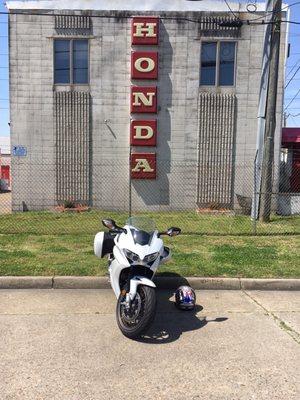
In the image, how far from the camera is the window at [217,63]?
15.7 meters

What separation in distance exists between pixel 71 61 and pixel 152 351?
1323 cm

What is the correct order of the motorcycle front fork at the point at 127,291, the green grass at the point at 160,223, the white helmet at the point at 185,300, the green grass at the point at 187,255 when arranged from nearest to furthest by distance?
the motorcycle front fork at the point at 127,291 → the white helmet at the point at 185,300 → the green grass at the point at 187,255 → the green grass at the point at 160,223

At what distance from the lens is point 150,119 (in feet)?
51.7

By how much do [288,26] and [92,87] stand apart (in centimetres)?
703

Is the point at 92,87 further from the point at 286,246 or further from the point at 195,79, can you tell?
the point at 286,246

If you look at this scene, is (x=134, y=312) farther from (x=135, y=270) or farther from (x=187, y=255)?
(x=187, y=255)

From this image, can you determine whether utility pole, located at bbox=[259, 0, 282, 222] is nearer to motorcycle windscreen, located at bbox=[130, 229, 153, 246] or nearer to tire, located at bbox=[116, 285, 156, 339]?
motorcycle windscreen, located at bbox=[130, 229, 153, 246]

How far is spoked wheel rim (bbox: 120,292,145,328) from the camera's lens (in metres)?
4.63

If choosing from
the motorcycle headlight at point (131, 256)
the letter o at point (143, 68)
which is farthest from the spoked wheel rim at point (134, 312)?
the letter o at point (143, 68)

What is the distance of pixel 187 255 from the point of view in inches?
327

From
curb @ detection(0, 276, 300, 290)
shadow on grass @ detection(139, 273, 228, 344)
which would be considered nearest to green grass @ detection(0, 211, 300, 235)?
curb @ detection(0, 276, 300, 290)

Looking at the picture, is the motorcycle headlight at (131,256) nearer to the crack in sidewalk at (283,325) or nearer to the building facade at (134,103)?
the crack in sidewalk at (283,325)

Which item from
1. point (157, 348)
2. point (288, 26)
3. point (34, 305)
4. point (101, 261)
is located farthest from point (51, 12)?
point (157, 348)

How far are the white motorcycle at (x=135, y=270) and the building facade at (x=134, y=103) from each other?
33.7ft
